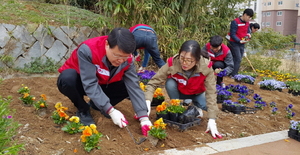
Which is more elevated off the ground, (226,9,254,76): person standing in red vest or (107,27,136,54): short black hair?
(107,27,136,54): short black hair

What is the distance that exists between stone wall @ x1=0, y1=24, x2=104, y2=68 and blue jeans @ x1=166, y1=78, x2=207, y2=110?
9.73ft

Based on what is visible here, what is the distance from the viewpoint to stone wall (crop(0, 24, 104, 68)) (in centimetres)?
483

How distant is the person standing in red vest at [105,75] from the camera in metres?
2.25

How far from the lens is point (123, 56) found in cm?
227

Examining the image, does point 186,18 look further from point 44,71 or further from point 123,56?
point 123,56

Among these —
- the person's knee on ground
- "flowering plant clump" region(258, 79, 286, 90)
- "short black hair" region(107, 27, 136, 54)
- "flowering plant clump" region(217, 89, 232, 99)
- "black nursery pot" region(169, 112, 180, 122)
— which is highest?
"short black hair" region(107, 27, 136, 54)

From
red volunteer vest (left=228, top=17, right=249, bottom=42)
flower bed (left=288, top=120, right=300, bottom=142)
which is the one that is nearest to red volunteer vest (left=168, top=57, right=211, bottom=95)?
flower bed (left=288, top=120, right=300, bottom=142)

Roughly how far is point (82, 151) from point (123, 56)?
0.85 metres

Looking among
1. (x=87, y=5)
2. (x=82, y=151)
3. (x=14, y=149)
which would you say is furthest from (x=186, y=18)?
(x=14, y=149)

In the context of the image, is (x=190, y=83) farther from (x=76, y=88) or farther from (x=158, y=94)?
(x=76, y=88)

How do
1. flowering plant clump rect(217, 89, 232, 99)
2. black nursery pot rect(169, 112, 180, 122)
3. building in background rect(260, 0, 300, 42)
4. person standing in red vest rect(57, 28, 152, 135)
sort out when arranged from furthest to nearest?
1. building in background rect(260, 0, 300, 42)
2. flowering plant clump rect(217, 89, 232, 99)
3. black nursery pot rect(169, 112, 180, 122)
4. person standing in red vest rect(57, 28, 152, 135)

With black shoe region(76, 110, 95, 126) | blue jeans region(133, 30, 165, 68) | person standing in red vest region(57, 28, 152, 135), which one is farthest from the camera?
blue jeans region(133, 30, 165, 68)

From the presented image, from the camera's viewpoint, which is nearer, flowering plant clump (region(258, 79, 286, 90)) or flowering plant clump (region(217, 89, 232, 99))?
flowering plant clump (region(217, 89, 232, 99))

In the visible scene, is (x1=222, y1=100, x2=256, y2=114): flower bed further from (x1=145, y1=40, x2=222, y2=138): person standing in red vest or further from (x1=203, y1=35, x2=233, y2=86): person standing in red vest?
(x1=203, y1=35, x2=233, y2=86): person standing in red vest
